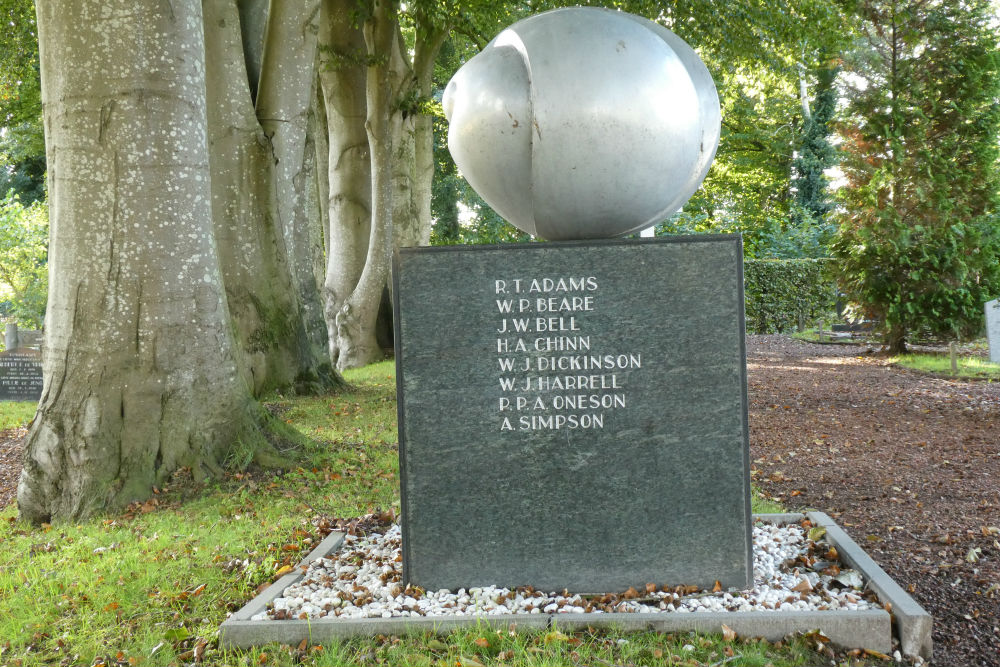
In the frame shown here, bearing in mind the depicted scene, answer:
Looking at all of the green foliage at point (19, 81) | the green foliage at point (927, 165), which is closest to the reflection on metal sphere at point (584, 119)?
the green foliage at point (19, 81)

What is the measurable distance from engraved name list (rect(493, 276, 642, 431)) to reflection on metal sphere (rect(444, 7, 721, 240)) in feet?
1.11

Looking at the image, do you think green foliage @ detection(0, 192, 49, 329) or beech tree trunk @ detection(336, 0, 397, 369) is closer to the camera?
beech tree trunk @ detection(336, 0, 397, 369)

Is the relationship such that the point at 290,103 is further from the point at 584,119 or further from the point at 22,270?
the point at 22,270

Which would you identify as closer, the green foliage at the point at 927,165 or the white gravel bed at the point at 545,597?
the white gravel bed at the point at 545,597

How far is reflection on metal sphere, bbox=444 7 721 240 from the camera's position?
11.8 feet

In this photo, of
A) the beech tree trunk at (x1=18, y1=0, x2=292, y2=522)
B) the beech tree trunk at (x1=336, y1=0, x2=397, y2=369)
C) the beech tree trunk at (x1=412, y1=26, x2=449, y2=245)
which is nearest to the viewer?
the beech tree trunk at (x1=18, y1=0, x2=292, y2=522)

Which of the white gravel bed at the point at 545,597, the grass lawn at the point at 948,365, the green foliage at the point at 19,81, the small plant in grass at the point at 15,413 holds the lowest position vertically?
the white gravel bed at the point at 545,597

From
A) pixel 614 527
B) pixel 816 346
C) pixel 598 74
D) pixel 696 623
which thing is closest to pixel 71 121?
pixel 598 74

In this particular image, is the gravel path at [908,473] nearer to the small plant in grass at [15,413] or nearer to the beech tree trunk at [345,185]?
the beech tree trunk at [345,185]

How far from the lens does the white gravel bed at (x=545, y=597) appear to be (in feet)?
12.1

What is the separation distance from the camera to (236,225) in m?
9.16

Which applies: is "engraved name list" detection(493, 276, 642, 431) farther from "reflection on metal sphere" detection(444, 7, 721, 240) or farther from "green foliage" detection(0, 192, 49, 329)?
"green foliage" detection(0, 192, 49, 329)

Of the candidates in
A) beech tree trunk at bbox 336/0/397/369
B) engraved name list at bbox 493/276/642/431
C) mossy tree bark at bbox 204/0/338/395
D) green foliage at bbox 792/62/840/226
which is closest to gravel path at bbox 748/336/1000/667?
engraved name list at bbox 493/276/642/431

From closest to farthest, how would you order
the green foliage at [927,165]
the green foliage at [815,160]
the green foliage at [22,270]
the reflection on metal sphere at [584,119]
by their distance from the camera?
1. the reflection on metal sphere at [584,119]
2. the green foliage at [927,165]
3. the green foliage at [22,270]
4. the green foliage at [815,160]
